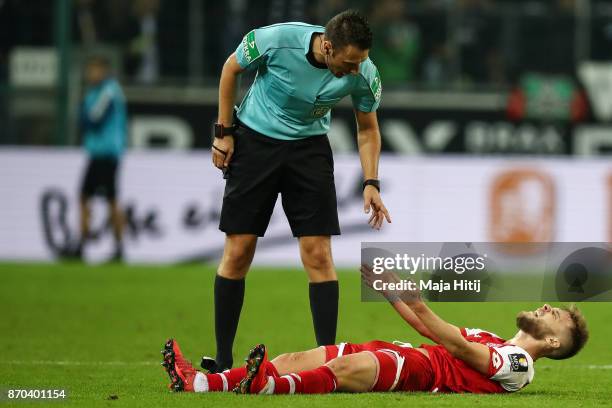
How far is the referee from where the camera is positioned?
7418 mm

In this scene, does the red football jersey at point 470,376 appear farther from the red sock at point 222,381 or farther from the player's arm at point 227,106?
the player's arm at point 227,106

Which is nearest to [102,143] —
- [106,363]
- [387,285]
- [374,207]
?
[106,363]

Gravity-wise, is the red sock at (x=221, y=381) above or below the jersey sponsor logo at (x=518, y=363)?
below

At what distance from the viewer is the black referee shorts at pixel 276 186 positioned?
7.50 meters

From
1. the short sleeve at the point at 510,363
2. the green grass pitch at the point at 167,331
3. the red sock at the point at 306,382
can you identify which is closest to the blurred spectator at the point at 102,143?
the green grass pitch at the point at 167,331

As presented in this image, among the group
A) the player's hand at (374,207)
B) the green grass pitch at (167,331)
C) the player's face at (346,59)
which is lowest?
the green grass pitch at (167,331)

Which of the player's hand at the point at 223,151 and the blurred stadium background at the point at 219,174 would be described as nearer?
the player's hand at the point at 223,151

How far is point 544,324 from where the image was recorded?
23.1 feet

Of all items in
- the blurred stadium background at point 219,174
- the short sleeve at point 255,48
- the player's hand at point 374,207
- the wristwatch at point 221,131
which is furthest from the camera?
the blurred stadium background at point 219,174

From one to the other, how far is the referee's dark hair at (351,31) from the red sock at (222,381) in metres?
1.67

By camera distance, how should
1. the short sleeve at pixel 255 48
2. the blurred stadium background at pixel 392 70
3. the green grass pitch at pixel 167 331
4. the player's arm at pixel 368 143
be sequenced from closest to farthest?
the green grass pitch at pixel 167 331, the short sleeve at pixel 255 48, the player's arm at pixel 368 143, the blurred stadium background at pixel 392 70

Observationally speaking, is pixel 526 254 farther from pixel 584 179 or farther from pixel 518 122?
pixel 518 122

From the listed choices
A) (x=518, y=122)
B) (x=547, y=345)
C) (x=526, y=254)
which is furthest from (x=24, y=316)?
(x=518, y=122)

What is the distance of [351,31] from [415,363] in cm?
171
